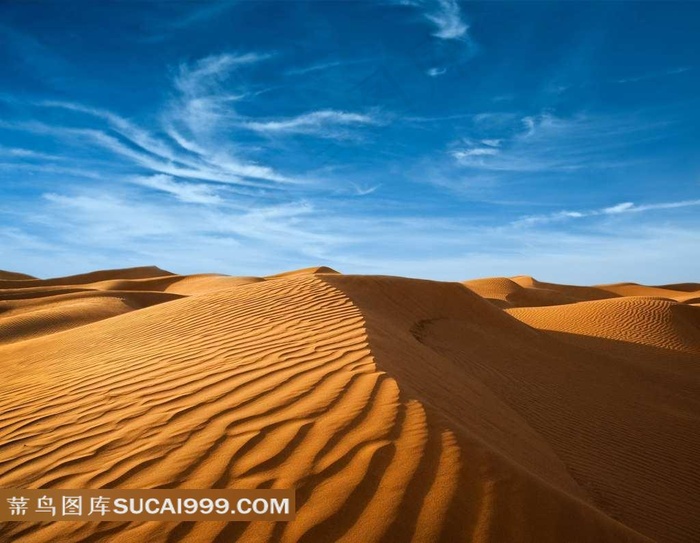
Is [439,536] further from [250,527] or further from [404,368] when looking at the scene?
[404,368]

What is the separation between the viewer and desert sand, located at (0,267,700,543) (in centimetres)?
247

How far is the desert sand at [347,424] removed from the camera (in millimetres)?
2469

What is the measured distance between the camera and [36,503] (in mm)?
2684

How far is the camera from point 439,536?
2.30m

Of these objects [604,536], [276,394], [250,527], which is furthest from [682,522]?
[250,527]

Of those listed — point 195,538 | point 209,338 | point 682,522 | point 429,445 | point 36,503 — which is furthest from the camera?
point 209,338

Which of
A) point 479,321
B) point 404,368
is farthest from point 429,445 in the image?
point 479,321

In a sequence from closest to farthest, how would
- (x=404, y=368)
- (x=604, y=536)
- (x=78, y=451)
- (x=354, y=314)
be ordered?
(x=604, y=536)
(x=78, y=451)
(x=404, y=368)
(x=354, y=314)

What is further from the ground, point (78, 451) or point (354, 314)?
point (354, 314)

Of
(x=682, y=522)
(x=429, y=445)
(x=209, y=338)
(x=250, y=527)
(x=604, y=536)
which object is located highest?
(x=209, y=338)

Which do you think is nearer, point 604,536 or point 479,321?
point 604,536

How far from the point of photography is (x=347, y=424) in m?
3.18

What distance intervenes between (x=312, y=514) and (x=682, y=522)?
12.8ft

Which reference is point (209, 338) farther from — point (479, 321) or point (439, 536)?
point (479, 321)
